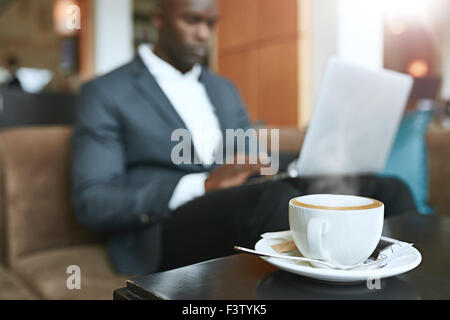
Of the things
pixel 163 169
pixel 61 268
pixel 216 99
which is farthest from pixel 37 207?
pixel 216 99

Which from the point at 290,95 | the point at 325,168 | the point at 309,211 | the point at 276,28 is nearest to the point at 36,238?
the point at 325,168

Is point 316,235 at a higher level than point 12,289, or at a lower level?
higher

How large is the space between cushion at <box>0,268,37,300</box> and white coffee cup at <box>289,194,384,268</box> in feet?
1.34

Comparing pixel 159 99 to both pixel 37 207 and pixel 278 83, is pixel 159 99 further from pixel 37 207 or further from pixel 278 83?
pixel 278 83

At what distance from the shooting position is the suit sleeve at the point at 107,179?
0.60m

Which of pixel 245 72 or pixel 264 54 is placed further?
pixel 245 72

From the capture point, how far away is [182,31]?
59 centimetres

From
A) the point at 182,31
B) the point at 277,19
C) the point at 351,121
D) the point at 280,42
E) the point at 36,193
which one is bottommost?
the point at 36,193

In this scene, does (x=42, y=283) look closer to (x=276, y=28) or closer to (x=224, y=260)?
(x=224, y=260)

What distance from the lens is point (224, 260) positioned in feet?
1.01

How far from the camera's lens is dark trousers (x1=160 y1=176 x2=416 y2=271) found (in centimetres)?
42

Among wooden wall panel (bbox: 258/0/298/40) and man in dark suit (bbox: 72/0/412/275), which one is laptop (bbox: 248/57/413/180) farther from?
wooden wall panel (bbox: 258/0/298/40)

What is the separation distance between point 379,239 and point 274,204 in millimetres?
130

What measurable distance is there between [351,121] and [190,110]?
0.29 meters
